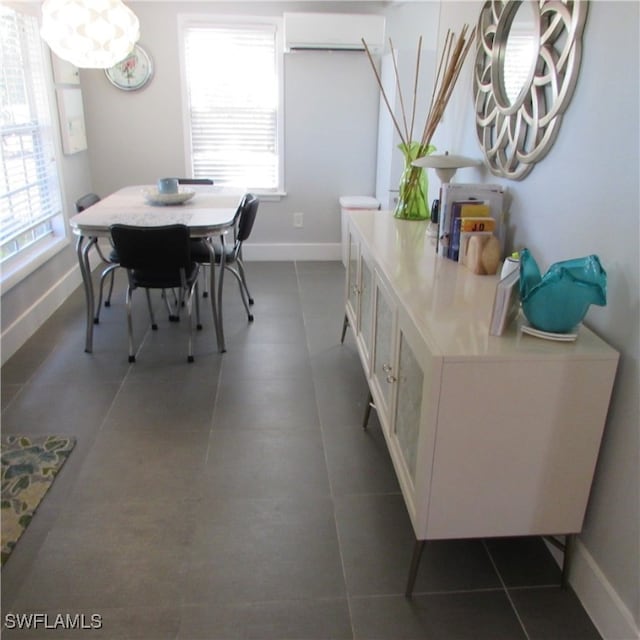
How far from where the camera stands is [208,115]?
4.72m

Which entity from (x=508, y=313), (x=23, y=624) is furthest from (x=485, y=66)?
(x=23, y=624)

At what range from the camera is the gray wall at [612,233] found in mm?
1405

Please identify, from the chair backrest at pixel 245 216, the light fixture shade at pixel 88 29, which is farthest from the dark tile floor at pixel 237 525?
the light fixture shade at pixel 88 29

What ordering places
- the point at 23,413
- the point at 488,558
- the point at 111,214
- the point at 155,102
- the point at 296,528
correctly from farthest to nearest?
the point at 155,102 < the point at 111,214 < the point at 23,413 < the point at 296,528 < the point at 488,558

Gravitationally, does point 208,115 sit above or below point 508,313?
above

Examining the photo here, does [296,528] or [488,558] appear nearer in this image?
[488,558]

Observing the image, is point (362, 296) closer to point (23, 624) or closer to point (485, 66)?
point (485, 66)

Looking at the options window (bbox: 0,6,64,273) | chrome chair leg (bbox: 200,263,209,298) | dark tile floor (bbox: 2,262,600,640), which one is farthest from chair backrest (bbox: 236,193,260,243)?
window (bbox: 0,6,64,273)

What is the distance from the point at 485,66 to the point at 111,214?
2088mm

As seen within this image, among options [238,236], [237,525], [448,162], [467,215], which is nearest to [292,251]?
[238,236]

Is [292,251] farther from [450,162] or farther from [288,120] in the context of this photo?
[450,162]

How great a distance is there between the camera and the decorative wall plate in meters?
4.45
